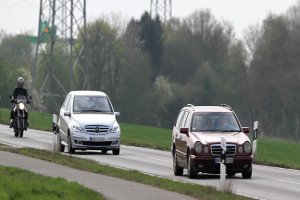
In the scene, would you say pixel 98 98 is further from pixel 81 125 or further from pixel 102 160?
pixel 102 160

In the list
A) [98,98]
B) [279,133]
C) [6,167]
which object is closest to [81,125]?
[98,98]

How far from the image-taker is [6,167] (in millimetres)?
23312

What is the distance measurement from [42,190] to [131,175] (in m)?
6.84

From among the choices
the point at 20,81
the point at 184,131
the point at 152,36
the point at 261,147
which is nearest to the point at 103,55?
the point at 152,36

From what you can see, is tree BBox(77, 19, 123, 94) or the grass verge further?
tree BBox(77, 19, 123, 94)

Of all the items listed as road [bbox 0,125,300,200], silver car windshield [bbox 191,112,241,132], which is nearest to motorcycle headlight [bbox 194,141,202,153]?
road [bbox 0,125,300,200]

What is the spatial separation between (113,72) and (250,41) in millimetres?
14741

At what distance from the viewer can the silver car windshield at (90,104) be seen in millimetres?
34312

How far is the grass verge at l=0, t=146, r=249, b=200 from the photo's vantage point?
19344mm

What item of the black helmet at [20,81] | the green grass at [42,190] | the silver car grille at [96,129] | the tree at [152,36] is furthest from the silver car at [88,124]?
the tree at [152,36]

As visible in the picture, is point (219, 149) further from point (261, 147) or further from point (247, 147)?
point (261, 147)

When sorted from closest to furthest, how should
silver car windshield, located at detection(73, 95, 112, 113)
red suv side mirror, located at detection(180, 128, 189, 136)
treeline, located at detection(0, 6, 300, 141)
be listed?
red suv side mirror, located at detection(180, 128, 189, 136)
silver car windshield, located at detection(73, 95, 112, 113)
treeline, located at detection(0, 6, 300, 141)

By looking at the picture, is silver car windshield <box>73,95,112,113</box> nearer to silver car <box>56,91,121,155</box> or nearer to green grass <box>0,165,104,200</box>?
silver car <box>56,91,121,155</box>

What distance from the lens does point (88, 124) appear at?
33.2 meters
